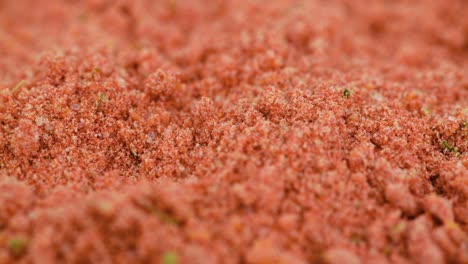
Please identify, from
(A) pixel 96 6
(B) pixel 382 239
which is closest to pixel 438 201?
(B) pixel 382 239

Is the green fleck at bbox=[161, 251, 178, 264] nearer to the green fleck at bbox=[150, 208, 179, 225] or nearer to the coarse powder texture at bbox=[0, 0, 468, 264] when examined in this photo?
the coarse powder texture at bbox=[0, 0, 468, 264]

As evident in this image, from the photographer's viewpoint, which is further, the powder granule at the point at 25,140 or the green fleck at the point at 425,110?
the green fleck at the point at 425,110

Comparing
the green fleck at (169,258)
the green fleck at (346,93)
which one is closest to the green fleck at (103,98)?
the green fleck at (169,258)

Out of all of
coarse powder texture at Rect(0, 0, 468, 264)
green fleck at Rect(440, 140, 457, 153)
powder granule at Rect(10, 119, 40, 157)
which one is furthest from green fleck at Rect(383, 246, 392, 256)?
powder granule at Rect(10, 119, 40, 157)

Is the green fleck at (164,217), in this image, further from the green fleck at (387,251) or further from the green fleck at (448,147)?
the green fleck at (448,147)

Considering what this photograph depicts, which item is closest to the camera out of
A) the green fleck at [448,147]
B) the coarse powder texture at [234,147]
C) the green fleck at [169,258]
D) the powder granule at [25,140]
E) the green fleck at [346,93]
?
the green fleck at [169,258]

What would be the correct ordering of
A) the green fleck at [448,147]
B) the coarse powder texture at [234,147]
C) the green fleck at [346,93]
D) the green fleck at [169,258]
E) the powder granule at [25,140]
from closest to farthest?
the green fleck at [169,258] < the coarse powder texture at [234,147] < the powder granule at [25,140] < the green fleck at [448,147] < the green fleck at [346,93]

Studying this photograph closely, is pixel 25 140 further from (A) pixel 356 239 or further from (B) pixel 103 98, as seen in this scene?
(A) pixel 356 239

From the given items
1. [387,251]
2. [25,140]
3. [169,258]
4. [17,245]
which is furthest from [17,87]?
[387,251]
